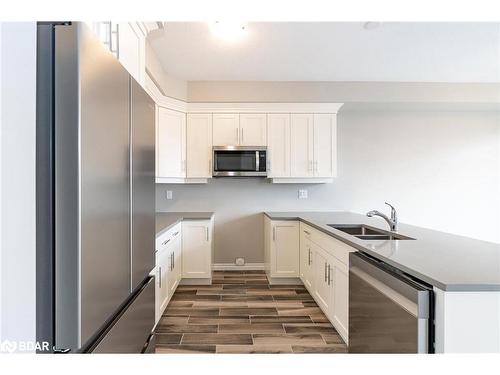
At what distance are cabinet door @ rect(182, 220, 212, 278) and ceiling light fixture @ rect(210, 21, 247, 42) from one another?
206cm

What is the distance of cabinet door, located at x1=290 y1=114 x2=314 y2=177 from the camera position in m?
4.08

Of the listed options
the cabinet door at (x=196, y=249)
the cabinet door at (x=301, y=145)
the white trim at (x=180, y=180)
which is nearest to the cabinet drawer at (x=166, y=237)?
the cabinet door at (x=196, y=249)

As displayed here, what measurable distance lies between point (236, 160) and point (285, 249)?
1.27 metres

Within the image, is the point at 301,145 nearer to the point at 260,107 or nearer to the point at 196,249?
the point at 260,107

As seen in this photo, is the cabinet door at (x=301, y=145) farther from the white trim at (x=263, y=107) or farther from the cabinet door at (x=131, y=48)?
the cabinet door at (x=131, y=48)

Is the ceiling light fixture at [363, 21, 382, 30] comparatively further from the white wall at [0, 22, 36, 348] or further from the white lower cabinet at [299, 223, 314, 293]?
the white wall at [0, 22, 36, 348]

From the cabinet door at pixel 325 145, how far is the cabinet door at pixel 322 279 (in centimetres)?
128

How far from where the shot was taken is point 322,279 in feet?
9.32

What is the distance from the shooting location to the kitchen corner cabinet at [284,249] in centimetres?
382

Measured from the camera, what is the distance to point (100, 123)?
2.78 ft

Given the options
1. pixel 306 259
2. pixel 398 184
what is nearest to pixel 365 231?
pixel 306 259
